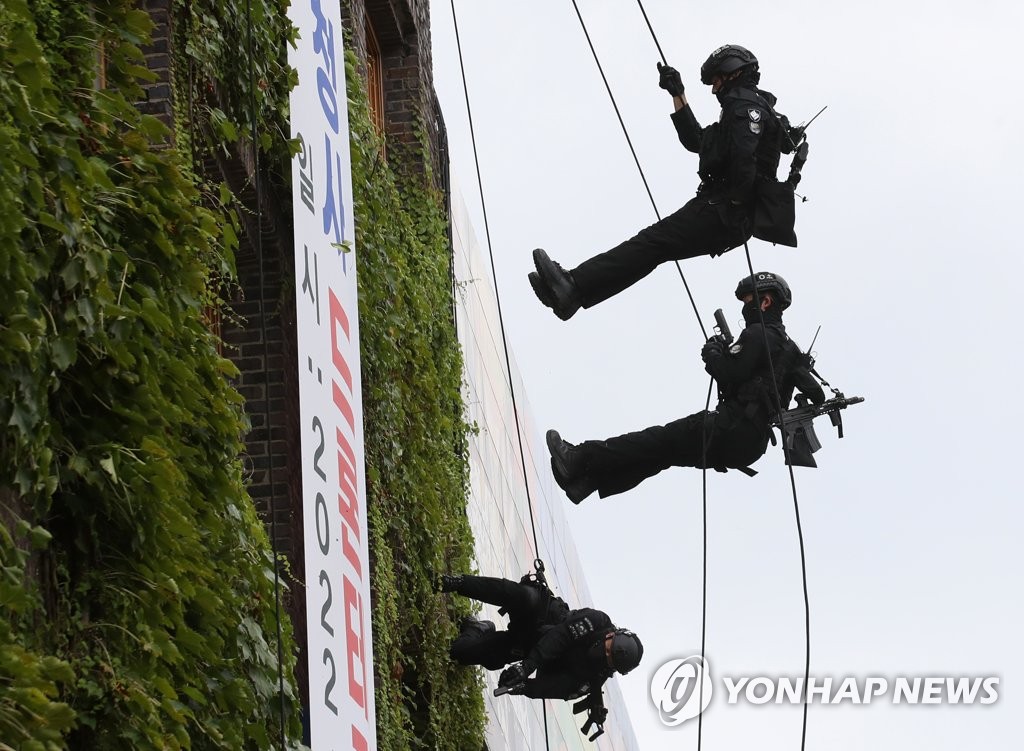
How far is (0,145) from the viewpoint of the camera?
568 centimetres

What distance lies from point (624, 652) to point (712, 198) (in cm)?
289

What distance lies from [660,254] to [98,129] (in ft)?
16.6

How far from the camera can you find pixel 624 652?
39.2 ft

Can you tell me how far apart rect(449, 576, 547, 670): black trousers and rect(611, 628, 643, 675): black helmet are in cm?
80

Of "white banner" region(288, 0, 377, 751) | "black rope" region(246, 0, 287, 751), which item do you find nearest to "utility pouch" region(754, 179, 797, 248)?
"white banner" region(288, 0, 377, 751)

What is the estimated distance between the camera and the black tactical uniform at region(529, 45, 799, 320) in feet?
35.0

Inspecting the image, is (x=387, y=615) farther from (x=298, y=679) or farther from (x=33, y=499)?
(x=33, y=499)

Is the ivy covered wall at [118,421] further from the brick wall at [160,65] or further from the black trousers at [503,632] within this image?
the black trousers at [503,632]

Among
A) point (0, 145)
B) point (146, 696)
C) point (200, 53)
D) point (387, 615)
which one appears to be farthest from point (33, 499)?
point (387, 615)

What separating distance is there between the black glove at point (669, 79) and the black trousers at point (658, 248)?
2.51ft

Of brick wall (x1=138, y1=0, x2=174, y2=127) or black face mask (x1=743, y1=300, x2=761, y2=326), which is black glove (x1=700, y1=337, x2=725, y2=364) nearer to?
black face mask (x1=743, y1=300, x2=761, y2=326)

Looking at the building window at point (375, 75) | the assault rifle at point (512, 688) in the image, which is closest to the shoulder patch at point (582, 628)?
the assault rifle at point (512, 688)

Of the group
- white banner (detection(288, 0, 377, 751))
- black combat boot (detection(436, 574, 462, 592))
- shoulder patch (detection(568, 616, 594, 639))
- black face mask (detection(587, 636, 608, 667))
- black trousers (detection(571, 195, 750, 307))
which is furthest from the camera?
black combat boot (detection(436, 574, 462, 592))

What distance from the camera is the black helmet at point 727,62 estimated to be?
1076cm
